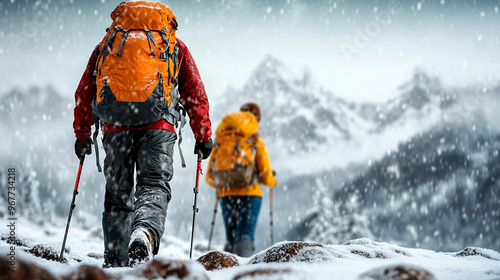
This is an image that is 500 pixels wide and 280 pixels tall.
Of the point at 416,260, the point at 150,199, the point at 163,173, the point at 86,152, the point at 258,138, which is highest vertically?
the point at 258,138

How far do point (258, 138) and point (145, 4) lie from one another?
389 centimetres

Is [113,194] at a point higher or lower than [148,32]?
lower

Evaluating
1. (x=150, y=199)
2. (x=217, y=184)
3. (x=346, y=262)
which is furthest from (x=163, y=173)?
(x=217, y=184)

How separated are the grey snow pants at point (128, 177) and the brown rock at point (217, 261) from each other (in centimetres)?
53

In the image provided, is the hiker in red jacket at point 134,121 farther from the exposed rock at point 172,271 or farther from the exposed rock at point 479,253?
the exposed rock at point 479,253

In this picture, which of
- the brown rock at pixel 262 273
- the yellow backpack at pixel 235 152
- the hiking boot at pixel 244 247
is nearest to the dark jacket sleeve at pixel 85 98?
the brown rock at pixel 262 273

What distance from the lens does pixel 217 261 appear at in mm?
3107

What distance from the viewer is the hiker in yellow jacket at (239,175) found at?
668 cm

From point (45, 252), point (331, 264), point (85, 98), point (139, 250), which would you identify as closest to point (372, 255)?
point (331, 264)

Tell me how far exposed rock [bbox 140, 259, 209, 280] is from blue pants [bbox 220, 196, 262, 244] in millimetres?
4858

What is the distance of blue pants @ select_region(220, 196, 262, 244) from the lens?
6.72m

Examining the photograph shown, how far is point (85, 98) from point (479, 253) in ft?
13.8

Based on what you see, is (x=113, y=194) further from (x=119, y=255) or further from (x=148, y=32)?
(x=148, y=32)

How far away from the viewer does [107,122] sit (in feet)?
11.3
